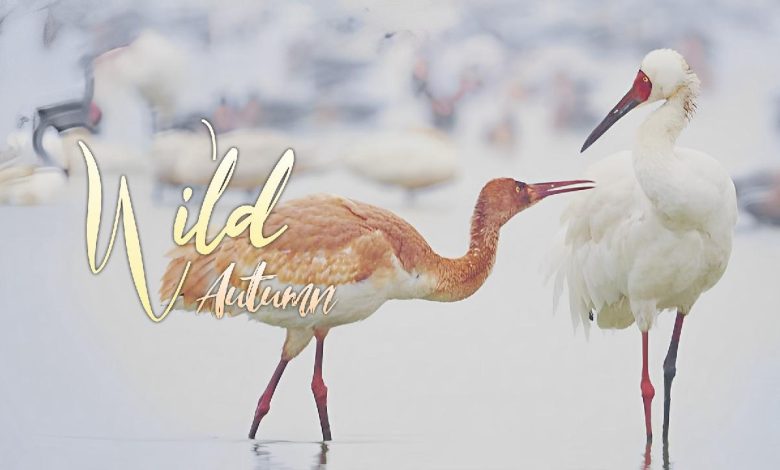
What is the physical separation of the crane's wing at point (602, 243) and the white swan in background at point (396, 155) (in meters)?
0.41

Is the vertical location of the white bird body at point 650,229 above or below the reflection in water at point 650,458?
above

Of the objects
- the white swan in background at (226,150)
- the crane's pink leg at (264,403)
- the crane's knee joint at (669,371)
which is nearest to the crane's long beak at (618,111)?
the crane's knee joint at (669,371)

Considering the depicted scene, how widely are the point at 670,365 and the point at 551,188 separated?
65 cm

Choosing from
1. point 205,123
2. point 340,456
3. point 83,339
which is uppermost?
point 205,123

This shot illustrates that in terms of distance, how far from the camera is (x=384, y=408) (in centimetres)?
448

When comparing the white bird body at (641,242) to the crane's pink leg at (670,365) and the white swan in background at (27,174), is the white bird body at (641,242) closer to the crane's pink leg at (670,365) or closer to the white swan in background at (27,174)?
the crane's pink leg at (670,365)

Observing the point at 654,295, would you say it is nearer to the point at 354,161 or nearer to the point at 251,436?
the point at 354,161

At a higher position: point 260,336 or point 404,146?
point 404,146

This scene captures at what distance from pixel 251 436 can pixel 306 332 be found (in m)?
0.35

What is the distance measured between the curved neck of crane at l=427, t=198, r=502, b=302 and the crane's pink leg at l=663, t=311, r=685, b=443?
60cm

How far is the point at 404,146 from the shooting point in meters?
4.49

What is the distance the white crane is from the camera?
417 centimetres

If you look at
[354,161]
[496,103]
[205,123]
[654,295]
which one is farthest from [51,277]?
[654,295]

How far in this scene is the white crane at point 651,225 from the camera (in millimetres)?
4172
